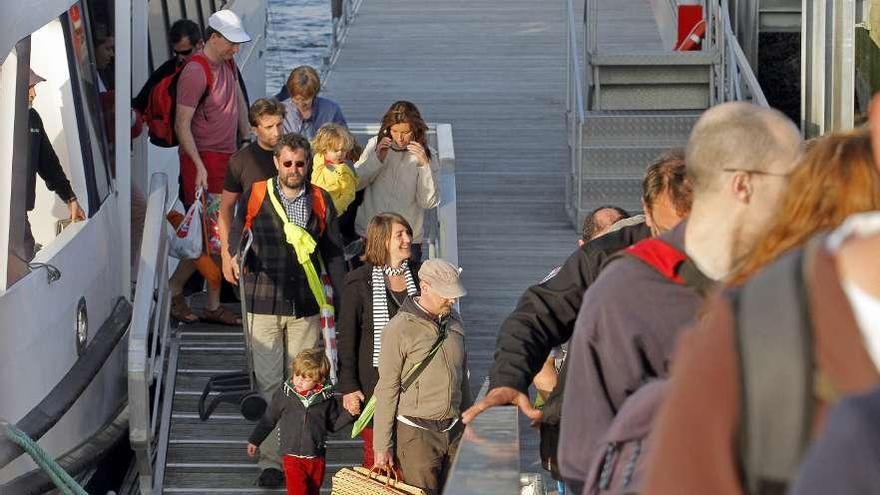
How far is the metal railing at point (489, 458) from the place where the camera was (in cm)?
339

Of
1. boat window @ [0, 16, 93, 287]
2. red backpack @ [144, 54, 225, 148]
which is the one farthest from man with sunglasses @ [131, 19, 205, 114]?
boat window @ [0, 16, 93, 287]

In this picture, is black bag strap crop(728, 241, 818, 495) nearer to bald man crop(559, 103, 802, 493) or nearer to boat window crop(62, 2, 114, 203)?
bald man crop(559, 103, 802, 493)

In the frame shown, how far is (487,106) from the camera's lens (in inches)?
591

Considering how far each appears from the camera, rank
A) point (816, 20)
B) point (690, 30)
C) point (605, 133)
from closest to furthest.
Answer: point (816, 20)
point (605, 133)
point (690, 30)

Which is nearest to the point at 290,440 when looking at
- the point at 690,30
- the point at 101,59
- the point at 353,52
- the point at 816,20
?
the point at 101,59

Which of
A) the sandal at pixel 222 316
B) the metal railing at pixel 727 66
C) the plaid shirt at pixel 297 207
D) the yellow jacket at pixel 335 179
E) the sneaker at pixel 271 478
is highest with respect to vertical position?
the metal railing at pixel 727 66

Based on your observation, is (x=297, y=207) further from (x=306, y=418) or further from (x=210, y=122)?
(x=210, y=122)

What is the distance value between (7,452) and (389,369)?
60.8 inches

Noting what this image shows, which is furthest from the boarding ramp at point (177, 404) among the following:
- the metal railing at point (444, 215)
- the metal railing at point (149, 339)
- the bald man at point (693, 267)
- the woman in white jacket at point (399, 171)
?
the bald man at point (693, 267)

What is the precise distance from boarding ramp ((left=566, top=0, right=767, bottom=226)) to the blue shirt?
129 inches

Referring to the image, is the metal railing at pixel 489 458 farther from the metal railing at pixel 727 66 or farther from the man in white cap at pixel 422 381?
the metal railing at pixel 727 66

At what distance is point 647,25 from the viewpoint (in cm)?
1750

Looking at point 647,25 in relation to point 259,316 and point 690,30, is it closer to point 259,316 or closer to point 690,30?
point 690,30

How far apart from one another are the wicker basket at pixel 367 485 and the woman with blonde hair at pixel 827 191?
4.26 metres
